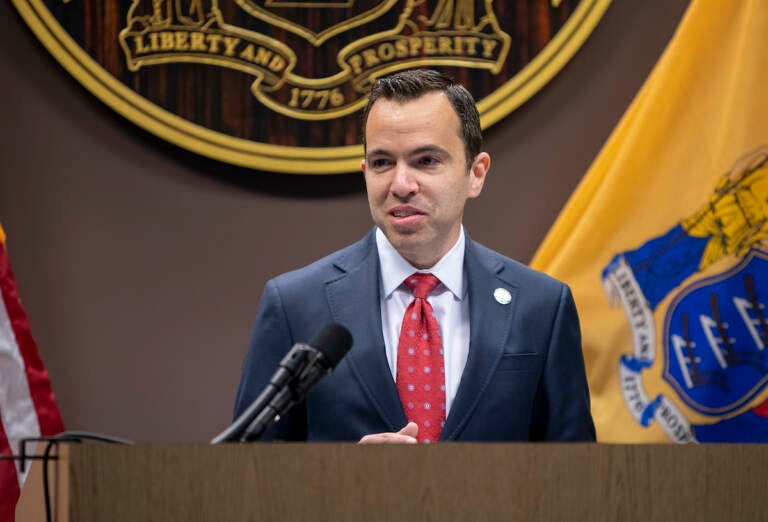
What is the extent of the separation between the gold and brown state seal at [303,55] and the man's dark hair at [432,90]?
743 millimetres

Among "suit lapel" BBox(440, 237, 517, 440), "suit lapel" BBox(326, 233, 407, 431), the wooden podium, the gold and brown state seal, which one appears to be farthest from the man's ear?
the wooden podium

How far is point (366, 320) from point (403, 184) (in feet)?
0.90

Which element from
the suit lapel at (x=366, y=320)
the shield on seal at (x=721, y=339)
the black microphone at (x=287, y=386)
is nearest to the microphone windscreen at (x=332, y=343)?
the black microphone at (x=287, y=386)

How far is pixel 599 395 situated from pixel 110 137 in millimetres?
1522

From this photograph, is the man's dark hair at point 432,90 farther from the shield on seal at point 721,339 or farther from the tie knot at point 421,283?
the shield on seal at point 721,339

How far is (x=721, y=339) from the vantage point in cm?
283

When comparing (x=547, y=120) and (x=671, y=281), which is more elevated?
(x=547, y=120)

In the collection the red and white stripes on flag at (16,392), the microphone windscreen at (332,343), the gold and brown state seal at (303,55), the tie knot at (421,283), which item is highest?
the gold and brown state seal at (303,55)

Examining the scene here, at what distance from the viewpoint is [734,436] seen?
2842 mm

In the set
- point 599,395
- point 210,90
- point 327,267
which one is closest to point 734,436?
point 599,395

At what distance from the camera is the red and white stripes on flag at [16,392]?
108 inches

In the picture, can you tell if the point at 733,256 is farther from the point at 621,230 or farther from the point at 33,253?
the point at 33,253

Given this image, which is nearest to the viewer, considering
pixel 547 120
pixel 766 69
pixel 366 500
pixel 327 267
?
pixel 366 500

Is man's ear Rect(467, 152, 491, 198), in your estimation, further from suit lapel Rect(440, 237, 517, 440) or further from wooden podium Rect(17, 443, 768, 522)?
wooden podium Rect(17, 443, 768, 522)
